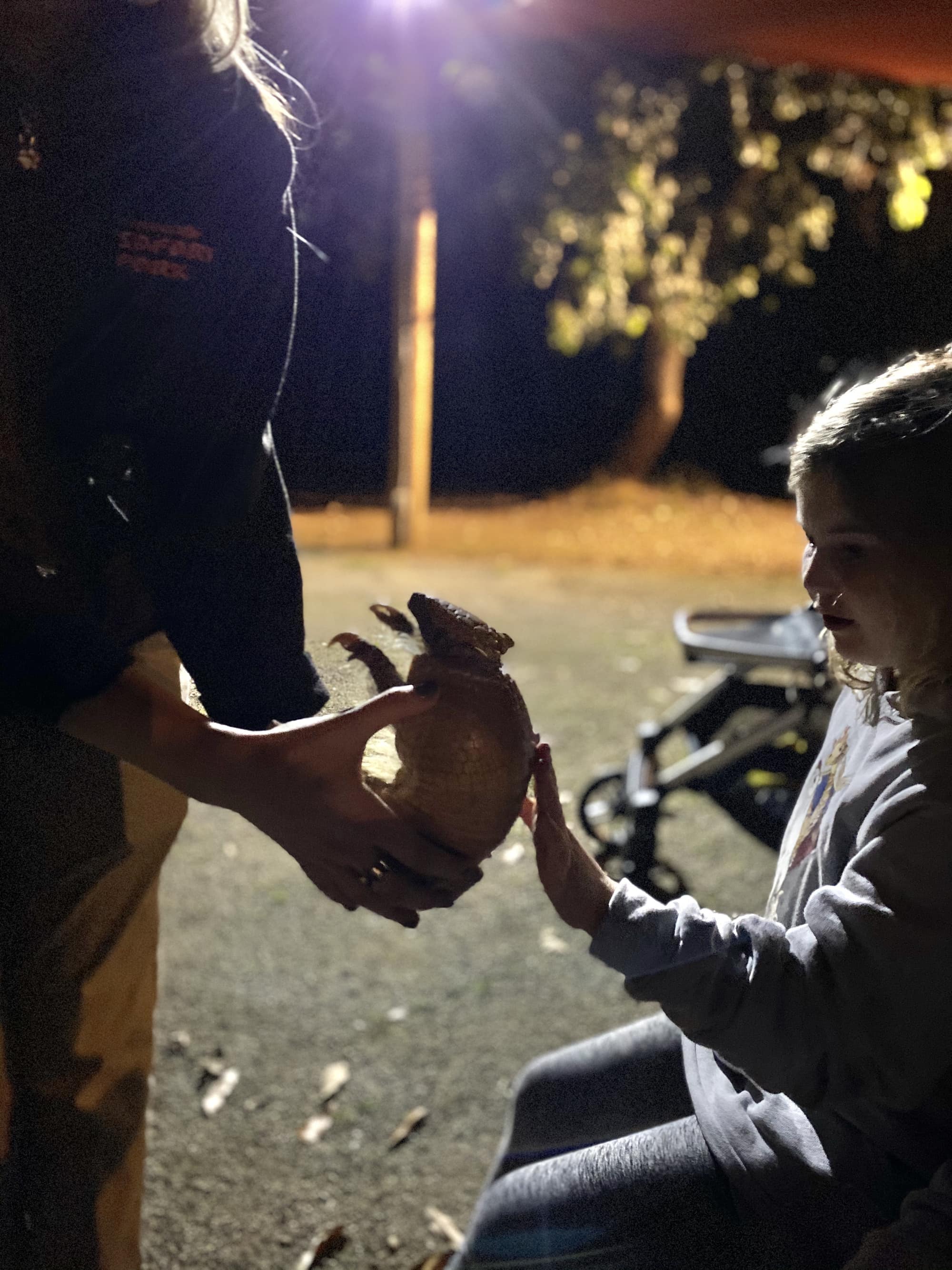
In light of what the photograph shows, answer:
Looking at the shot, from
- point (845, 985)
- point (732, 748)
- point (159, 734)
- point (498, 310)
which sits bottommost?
point (732, 748)

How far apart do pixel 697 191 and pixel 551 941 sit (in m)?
9.25

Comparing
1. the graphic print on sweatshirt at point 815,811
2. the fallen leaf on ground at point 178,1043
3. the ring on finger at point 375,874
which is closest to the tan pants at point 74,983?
the ring on finger at point 375,874

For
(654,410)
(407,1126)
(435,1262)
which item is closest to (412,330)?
(654,410)

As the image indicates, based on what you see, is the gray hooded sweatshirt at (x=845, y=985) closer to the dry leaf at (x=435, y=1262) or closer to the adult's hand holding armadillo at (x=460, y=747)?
the adult's hand holding armadillo at (x=460, y=747)

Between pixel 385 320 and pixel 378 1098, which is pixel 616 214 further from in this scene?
pixel 378 1098

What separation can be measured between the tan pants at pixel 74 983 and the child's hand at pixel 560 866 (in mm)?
541

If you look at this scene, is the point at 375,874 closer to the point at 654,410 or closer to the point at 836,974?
the point at 836,974

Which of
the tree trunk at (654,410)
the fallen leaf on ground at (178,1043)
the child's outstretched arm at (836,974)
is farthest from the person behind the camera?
the tree trunk at (654,410)

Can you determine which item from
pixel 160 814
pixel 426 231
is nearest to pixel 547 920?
pixel 160 814

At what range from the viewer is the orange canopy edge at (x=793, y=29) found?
230 centimetres

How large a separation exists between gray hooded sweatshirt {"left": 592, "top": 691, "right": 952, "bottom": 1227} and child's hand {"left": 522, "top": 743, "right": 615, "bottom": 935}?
0.07ft

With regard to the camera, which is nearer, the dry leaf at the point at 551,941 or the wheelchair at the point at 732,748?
the wheelchair at the point at 732,748

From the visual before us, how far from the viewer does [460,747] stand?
3.88ft

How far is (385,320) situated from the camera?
11445 mm
